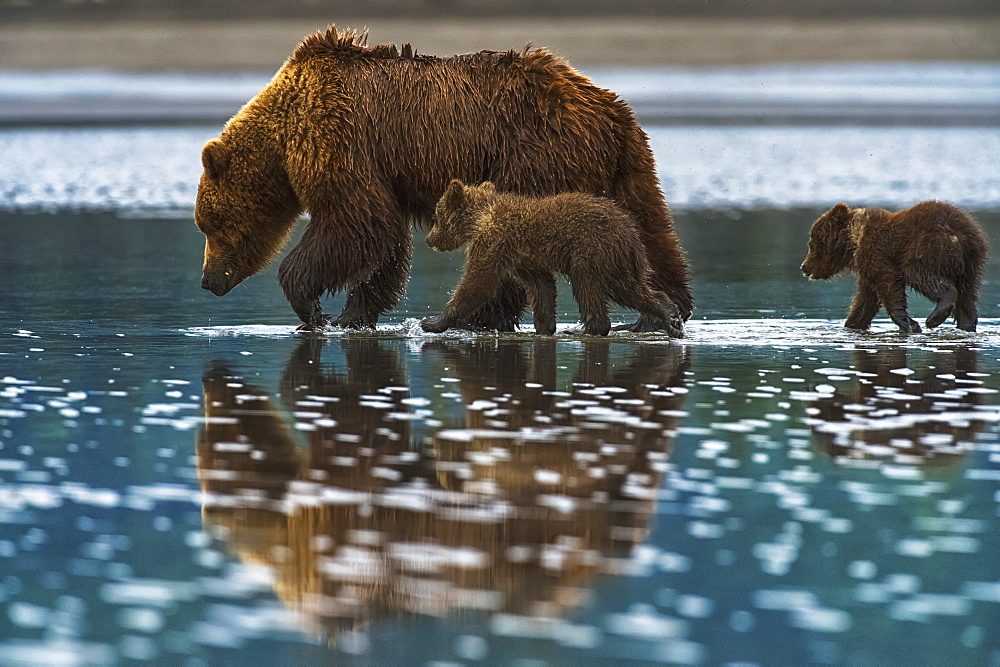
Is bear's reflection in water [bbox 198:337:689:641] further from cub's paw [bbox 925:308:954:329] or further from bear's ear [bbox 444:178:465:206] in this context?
cub's paw [bbox 925:308:954:329]

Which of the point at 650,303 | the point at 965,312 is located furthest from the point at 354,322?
the point at 965,312

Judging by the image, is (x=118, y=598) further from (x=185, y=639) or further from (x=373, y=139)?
(x=373, y=139)

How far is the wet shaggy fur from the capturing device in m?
8.27

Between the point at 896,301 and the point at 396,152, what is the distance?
8.10ft

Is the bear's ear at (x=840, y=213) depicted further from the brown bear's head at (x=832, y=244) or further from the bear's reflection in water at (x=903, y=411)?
the bear's reflection in water at (x=903, y=411)

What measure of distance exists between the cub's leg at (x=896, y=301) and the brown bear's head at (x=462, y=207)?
1.88 m

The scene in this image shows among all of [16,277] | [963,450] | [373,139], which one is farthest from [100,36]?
[963,450]

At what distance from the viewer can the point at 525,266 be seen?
8.15 meters

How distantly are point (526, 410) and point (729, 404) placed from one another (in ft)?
2.45

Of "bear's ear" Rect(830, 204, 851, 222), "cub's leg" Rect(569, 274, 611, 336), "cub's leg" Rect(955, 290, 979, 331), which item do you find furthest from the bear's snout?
"cub's leg" Rect(955, 290, 979, 331)

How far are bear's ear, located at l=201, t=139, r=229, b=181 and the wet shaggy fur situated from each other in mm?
3071

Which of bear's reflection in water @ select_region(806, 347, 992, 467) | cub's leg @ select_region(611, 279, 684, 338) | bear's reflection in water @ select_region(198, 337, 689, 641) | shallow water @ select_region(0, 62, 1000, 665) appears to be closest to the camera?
shallow water @ select_region(0, 62, 1000, 665)

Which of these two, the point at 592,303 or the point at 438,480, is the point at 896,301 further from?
the point at 438,480

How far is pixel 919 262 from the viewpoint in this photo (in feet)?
27.2
